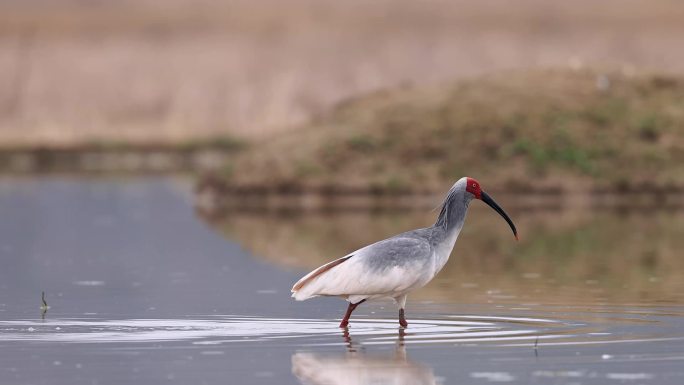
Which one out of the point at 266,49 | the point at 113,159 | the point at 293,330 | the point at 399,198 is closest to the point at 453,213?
the point at 293,330

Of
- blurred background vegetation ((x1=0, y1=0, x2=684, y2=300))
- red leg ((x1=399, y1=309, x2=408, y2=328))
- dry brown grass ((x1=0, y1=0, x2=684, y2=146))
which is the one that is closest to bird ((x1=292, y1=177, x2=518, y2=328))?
red leg ((x1=399, y1=309, x2=408, y2=328))

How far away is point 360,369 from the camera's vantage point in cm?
1262

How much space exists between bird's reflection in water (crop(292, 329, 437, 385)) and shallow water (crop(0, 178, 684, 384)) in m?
0.02

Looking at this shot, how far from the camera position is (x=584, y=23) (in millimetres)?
85062


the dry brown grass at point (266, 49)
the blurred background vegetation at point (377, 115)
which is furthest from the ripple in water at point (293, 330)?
the dry brown grass at point (266, 49)

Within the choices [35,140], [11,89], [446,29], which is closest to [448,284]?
[35,140]

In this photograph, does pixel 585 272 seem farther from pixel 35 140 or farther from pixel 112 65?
pixel 112 65

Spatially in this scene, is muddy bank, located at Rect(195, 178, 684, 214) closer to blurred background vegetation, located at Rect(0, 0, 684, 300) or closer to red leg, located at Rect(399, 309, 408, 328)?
blurred background vegetation, located at Rect(0, 0, 684, 300)

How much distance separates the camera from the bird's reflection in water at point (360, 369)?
Answer: 12.1 m

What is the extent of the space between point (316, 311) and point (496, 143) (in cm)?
2228

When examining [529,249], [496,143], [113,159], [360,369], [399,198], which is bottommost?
[360,369]

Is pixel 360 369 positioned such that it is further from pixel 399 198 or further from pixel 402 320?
pixel 399 198

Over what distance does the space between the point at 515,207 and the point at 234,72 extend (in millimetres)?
49259

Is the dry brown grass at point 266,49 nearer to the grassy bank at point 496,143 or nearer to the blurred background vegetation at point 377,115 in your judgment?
the blurred background vegetation at point 377,115
